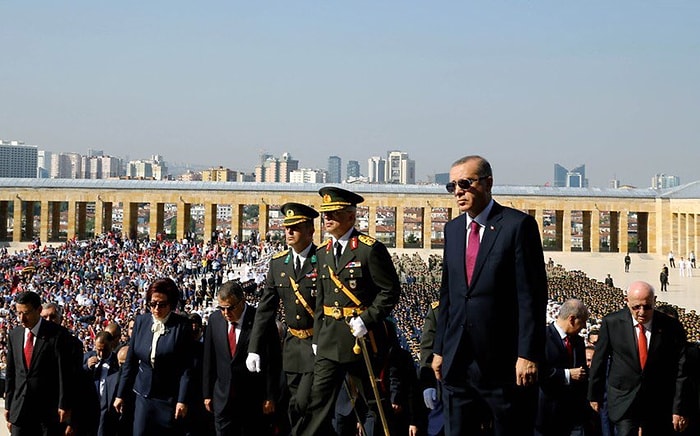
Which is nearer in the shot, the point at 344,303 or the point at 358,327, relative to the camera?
the point at 358,327

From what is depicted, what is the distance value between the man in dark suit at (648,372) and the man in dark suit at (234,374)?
2.65 m

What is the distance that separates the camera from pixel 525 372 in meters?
4.46

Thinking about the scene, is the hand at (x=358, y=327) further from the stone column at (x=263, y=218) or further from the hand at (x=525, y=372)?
the stone column at (x=263, y=218)

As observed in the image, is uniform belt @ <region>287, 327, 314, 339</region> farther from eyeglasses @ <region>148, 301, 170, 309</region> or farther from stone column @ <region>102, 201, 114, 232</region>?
stone column @ <region>102, 201, 114, 232</region>

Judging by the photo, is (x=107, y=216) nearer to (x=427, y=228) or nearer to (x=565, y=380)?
(x=427, y=228)

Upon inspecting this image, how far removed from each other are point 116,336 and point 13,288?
22206 millimetres

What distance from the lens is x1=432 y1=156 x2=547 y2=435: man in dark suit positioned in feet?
15.1

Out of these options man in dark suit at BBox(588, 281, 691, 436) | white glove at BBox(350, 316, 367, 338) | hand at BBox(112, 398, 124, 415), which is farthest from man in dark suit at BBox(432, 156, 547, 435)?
hand at BBox(112, 398, 124, 415)

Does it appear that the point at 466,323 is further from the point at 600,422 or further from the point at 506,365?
the point at 600,422

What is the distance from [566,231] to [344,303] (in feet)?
169

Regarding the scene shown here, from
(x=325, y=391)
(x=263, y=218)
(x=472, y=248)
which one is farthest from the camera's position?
(x=263, y=218)

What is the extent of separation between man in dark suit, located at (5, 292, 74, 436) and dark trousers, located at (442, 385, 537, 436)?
346 cm

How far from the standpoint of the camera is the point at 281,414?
6992mm

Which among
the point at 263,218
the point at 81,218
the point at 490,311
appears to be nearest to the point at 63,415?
the point at 490,311
